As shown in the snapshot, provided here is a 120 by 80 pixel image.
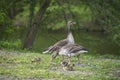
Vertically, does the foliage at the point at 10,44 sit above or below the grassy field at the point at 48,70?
below

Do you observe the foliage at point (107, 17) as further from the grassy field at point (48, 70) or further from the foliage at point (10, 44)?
the foliage at point (10, 44)

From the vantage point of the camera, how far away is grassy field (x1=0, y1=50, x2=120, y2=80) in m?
13.9

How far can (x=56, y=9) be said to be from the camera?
1033 inches

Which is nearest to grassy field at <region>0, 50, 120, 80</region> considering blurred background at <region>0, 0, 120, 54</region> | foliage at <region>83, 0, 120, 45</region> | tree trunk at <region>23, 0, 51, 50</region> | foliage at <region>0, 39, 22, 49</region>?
foliage at <region>83, 0, 120, 45</region>

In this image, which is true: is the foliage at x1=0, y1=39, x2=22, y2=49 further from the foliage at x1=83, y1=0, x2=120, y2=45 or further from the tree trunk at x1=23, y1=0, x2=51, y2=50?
the foliage at x1=83, y1=0, x2=120, y2=45

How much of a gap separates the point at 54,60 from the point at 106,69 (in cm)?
257

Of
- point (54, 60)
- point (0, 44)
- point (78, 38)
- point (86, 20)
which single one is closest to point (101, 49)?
point (78, 38)

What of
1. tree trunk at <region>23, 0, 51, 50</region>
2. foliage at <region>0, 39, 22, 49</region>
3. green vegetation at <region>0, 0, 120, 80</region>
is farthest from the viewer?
tree trunk at <region>23, 0, 51, 50</region>

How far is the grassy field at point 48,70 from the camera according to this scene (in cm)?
1391

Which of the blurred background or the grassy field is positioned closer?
the grassy field

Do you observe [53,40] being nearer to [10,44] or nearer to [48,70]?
[10,44]

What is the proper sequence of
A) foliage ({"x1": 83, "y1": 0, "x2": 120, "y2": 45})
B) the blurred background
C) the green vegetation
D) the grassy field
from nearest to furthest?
the grassy field
the green vegetation
foliage ({"x1": 83, "y1": 0, "x2": 120, "y2": 45})
the blurred background

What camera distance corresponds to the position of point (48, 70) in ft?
49.8

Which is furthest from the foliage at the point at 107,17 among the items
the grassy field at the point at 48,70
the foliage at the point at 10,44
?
the foliage at the point at 10,44
